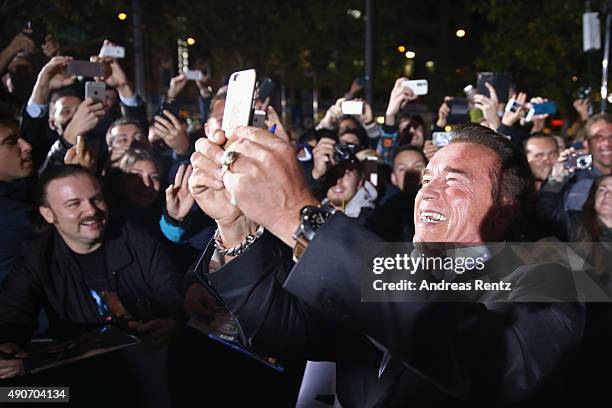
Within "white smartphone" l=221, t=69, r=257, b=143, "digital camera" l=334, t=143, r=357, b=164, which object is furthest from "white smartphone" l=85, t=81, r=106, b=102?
"white smartphone" l=221, t=69, r=257, b=143

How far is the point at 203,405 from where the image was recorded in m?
2.93

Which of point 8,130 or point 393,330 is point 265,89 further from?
point 393,330

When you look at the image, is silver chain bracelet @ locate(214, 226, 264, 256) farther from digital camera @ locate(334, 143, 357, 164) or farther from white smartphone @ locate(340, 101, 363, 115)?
white smartphone @ locate(340, 101, 363, 115)

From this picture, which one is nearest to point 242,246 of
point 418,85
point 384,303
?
point 384,303

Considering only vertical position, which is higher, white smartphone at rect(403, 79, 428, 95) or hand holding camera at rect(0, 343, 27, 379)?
white smartphone at rect(403, 79, 428, 95)

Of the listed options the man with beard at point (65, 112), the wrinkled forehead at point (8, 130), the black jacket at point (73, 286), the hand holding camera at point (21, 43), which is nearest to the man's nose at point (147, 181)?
the man with beard at point (65, 112)

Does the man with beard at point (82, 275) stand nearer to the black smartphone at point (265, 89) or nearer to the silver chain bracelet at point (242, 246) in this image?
the black smartphone at point (265, 89)

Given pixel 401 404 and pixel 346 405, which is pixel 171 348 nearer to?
pixel 346 405

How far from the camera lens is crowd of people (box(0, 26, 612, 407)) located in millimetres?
1348

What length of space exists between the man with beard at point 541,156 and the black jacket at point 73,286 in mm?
3714

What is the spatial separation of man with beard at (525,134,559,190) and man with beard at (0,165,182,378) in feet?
12.2

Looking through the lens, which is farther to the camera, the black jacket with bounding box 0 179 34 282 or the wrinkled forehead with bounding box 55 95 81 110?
the wrinkled forehead with bounding box 55 95 81 110

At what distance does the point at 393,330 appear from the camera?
1307 millimetres

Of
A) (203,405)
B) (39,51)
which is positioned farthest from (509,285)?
(39,51)
